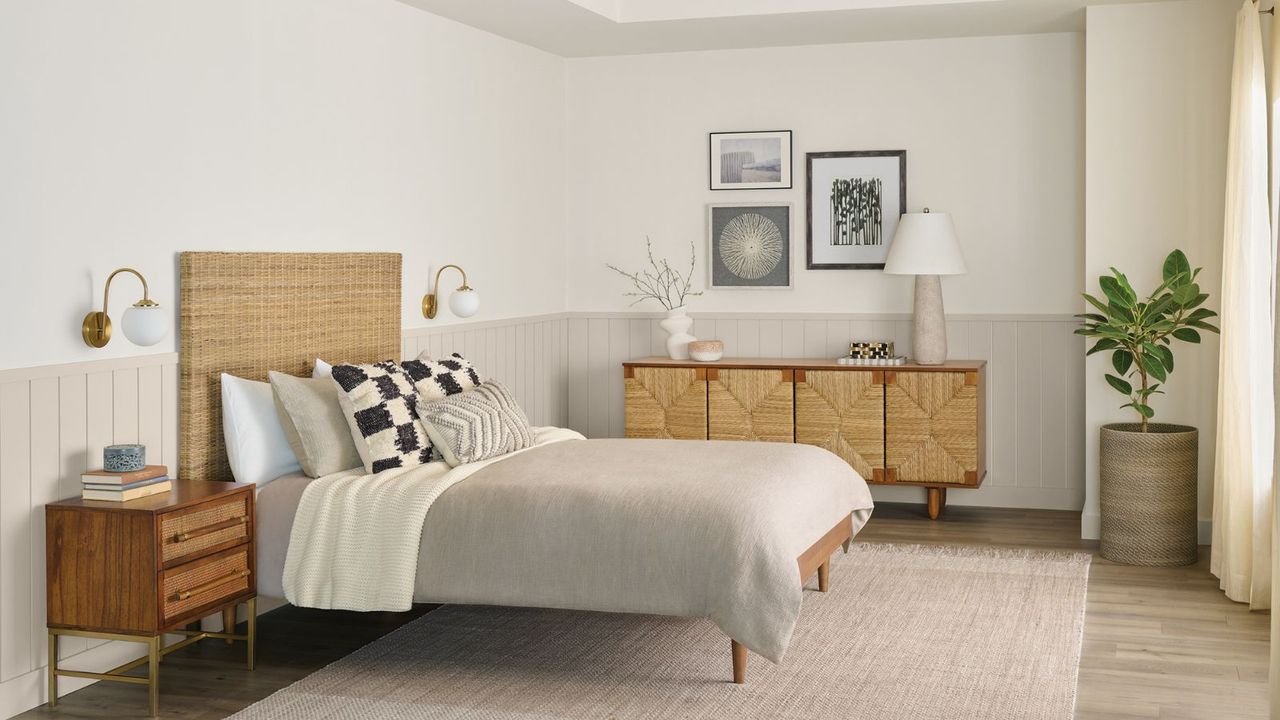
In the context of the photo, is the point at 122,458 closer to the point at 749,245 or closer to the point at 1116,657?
the point at 1116,657

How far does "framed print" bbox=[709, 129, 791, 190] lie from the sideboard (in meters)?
1.02

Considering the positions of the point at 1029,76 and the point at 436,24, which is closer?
the point at 436,24

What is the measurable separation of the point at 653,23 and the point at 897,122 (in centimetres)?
141

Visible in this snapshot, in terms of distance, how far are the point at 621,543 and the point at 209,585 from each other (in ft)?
4.03

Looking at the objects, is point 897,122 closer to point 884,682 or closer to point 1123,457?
point 1123,457

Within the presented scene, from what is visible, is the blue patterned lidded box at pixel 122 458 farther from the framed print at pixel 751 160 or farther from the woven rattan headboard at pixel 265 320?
the framed print at pixel 751 160

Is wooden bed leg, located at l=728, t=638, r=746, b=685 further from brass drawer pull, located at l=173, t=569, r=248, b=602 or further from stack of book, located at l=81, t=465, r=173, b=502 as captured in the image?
stack of book, located at l=81, t=465, r=173, b=502

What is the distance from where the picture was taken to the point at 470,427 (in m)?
4.32

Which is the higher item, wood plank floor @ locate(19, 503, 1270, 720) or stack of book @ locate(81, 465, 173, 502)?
stack of book @ locate(81, 465, 173, 502)

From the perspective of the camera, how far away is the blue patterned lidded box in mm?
3582

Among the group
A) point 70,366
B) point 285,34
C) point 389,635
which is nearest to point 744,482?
point 389,635

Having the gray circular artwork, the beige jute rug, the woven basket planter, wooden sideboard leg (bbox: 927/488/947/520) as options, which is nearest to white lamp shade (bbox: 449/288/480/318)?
the beige jute rug

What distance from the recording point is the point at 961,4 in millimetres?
5594

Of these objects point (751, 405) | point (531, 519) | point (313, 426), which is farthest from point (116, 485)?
point (751, 405)
